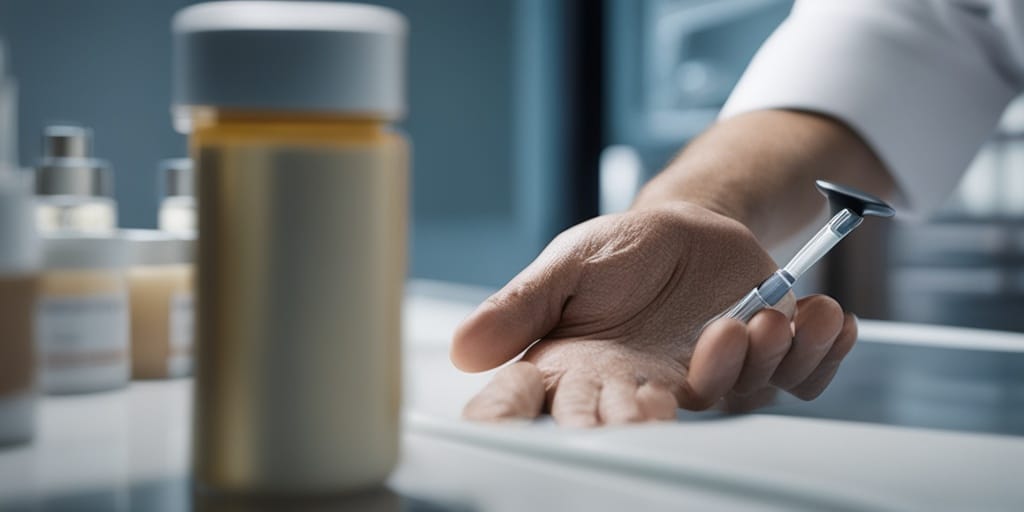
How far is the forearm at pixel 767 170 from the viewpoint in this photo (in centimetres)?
75

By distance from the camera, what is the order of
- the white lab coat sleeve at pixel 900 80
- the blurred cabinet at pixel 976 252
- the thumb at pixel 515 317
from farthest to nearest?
the blurred cabinet at pixel 976 252 → the white lab coat sleeve at pixel 900 80 → the thumb at pixel 515 317

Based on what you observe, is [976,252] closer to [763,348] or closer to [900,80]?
[900,80]

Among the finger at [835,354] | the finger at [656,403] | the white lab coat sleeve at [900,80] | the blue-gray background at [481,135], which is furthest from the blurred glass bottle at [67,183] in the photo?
the blue-gray background at [481,135]

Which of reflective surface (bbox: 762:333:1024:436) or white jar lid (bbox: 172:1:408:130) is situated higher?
white jar lid (bbox: 172:1:408:130)

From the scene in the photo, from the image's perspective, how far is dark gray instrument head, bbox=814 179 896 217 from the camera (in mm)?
502

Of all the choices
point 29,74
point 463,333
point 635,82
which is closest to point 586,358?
point 463,333

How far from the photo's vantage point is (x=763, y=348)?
0.54m

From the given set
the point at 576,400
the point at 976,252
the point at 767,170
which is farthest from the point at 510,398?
the point at 976,252

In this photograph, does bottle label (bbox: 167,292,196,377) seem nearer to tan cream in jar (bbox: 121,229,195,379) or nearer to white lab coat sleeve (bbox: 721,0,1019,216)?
tan cream in jar (bbox: 121,229,195,379)

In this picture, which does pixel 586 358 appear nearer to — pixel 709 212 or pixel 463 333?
pixel 463 333

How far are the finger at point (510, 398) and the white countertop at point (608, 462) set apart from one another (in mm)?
11

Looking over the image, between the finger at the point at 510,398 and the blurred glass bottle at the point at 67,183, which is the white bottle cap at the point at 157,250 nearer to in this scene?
the blurred glass bottle at the point at 67,183

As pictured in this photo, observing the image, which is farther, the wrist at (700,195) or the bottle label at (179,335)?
the wrist at (700,195)

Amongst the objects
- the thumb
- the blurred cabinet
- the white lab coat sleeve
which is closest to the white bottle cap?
the thumb
